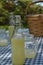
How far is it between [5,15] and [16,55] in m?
1.90

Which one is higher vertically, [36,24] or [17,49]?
[17,49]

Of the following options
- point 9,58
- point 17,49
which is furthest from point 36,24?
point 17,49

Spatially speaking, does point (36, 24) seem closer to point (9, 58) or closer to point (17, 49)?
point (9, 58)

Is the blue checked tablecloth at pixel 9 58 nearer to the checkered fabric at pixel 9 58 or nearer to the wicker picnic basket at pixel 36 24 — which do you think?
the checkered fabric at pixel 9 58

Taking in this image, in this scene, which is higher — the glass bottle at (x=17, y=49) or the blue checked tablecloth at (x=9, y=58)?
the glass bottle at (x=17, y=49)

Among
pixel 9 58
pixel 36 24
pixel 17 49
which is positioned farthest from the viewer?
pixel 36 24

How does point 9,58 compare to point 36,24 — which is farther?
point 36,24

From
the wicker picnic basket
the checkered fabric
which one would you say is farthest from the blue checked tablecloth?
the wicker picnic basket

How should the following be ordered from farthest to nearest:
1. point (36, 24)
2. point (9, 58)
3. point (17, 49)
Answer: point (36, 24), point (9, 58), point (17, 49)

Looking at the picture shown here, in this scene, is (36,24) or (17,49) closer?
(17,49)

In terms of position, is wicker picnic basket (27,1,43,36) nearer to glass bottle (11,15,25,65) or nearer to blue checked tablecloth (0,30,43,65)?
blue checked tablecloth (0,30,43,65)

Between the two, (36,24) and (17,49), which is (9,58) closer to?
(17,49)

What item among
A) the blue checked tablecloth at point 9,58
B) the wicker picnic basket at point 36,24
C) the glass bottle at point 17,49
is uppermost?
the glass bottle at point 17,49

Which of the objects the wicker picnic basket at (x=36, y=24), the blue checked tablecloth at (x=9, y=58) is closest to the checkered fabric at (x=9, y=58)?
the blue checked tablecloth at (x=9, y=58)
